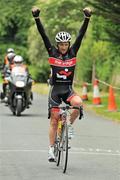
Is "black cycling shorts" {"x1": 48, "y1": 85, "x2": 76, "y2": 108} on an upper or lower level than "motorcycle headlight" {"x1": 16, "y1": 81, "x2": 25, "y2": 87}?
upper

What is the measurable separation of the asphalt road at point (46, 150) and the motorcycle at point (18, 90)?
34cm

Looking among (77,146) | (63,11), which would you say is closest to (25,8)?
(63,11)

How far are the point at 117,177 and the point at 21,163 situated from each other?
1.87 meters

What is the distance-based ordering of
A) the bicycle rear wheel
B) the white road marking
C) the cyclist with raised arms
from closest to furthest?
the bicycle rear wheel → the cyclist with raised arms → the white road marking

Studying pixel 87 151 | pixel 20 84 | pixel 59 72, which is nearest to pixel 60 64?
pixel 59 72

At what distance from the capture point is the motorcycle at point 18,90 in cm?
2181

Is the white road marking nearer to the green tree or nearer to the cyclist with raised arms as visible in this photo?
the cyclist with raised arms

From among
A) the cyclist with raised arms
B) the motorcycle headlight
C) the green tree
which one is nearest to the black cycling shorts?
the cyclist with raised arms

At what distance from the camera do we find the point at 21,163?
1174 centimetres

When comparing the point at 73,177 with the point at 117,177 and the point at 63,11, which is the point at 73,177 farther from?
the point at 63,11

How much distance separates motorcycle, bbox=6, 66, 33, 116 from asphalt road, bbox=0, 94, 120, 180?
340mm

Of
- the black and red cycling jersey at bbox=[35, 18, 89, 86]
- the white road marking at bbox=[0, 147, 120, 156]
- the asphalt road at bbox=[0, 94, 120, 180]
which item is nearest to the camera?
the asphalt road at bbox=[0, 94, 120, 180]

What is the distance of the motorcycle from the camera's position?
21812 millimetres

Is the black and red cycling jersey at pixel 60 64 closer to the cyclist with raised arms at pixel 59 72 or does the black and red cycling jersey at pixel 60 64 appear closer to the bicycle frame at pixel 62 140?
the cyclist with raised arms at pixel 59 72
